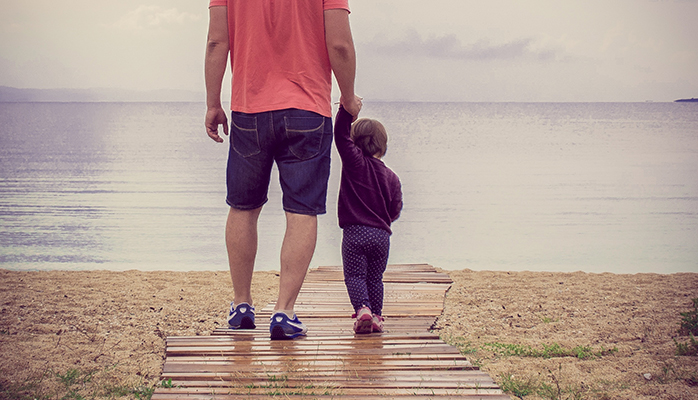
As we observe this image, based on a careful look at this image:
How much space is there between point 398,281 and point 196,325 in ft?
5.99

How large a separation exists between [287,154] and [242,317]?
0.97 meters

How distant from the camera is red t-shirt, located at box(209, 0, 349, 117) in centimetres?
290

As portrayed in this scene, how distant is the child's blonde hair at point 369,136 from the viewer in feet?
11.5

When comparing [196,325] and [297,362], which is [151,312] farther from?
[297,362]

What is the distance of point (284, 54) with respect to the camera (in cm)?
294

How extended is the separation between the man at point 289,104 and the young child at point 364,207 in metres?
0.44

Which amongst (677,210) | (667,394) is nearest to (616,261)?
(677,210)

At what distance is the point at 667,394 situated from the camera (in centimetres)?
282

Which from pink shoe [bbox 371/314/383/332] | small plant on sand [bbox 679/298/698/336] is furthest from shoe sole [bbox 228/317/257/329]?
small plant on sand [bbox 679/298/698/336]

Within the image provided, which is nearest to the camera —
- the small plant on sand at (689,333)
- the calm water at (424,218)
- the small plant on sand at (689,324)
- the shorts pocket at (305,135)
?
the shorts pocket at (305,135)

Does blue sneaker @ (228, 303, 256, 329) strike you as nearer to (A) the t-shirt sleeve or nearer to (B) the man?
(B) the man

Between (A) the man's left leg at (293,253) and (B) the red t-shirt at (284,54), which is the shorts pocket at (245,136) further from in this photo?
(A) the man's left leg at (293,253)

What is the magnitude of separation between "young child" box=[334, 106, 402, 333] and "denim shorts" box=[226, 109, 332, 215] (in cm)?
45

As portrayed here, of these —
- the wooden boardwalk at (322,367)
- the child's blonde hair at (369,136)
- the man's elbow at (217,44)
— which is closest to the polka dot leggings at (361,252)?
the wooden boardwalk at (322,367)
